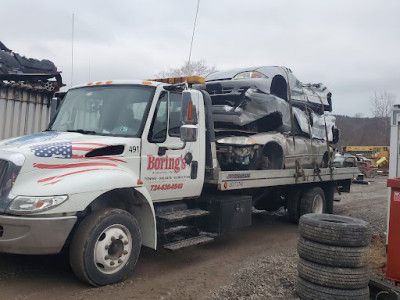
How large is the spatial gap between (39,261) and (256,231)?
4229 mm

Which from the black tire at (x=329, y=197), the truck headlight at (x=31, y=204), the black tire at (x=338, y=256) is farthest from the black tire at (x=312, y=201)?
the truck headlight at (x=31, y=204)

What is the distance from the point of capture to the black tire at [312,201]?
27.9ft

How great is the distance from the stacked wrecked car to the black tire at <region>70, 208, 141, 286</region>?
2.39 m

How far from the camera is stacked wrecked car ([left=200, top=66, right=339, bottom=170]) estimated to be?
666cm

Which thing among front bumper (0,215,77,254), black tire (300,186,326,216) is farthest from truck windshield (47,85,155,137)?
black tire (300,186,326,216)

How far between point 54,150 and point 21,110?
4.94m

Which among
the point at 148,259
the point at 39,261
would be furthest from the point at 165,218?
the point at 39,261

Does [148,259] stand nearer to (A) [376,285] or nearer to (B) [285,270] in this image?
(B) [285,270]

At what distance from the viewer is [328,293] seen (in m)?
3.99

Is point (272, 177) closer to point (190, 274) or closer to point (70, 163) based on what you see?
point (190, 274)

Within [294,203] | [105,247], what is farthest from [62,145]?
[294,203]

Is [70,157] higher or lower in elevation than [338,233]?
higher

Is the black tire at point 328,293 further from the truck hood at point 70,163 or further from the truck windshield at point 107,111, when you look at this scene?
the truck windshield at point 107,111

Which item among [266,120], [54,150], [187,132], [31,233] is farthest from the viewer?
[266,120]
